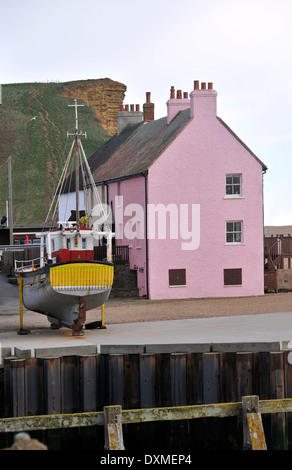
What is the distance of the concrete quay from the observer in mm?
20344

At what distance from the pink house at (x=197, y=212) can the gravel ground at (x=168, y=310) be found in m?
1.66

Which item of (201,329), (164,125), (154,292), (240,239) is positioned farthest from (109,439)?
(164,125)

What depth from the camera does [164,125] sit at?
50.1m

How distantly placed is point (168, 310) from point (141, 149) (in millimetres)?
15657

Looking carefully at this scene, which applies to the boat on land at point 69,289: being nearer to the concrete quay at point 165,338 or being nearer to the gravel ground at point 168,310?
the concrete quay at point 165,338

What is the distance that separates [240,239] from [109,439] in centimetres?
3085

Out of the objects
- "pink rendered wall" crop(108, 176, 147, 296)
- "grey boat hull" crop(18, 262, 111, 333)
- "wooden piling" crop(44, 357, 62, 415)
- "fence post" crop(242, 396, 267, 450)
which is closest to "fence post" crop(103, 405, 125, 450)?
"fence post" crop(242, 396, 267, 450)

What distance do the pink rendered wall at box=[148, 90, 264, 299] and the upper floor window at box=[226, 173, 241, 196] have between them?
11.6 inches

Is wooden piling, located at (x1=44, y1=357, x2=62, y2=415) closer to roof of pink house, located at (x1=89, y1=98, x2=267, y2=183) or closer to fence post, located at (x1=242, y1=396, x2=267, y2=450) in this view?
fence post, located at (x1=242, y1=396, x2=267, y2=450)

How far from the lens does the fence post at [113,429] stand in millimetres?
16328

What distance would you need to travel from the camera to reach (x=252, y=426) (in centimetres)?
1708

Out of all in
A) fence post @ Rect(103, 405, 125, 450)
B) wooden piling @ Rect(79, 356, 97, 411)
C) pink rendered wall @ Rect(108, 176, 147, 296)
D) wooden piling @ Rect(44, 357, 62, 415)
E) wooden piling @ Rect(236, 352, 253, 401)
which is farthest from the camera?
pink rendered wall @ Rect(108, 176, 147, 296)
